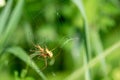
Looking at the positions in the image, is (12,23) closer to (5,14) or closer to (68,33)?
(5,14)

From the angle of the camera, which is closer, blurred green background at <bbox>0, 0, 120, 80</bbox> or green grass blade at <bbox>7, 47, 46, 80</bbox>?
green grass blade at <bbox>7, 47, 46, 80</bbox>

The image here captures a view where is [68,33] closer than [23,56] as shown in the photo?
No

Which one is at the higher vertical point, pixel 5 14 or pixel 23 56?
pixel 5 14

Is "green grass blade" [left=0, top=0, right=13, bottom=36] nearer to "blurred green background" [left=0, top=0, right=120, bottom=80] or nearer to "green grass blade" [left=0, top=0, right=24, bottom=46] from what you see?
"green grass blade" [left=0, top=0, right=24, bottom=46]

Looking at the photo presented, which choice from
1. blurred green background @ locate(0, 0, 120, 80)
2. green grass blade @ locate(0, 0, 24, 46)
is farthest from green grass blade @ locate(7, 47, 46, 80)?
blurred green background @ locate(0, 0, 120, 80)

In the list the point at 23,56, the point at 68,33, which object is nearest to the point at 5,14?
the point at 23,56

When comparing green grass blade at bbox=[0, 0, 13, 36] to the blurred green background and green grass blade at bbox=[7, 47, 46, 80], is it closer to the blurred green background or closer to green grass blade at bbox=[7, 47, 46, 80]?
green grass blade at bbox=[7, 47, 46, 80]

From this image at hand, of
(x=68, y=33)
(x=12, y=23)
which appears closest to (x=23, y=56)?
(x=12, y=23)

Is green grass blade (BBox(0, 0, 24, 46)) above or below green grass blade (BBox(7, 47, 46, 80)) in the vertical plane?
above

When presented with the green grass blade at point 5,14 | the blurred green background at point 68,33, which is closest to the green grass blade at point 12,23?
the green grass blade at point 5,14

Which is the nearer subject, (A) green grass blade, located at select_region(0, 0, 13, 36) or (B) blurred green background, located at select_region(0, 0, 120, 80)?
(A) green grass blade, located at select_region(0, 0, 13, 36)

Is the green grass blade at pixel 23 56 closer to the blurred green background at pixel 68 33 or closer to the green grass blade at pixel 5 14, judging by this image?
the green grass blade at pixel 5 14

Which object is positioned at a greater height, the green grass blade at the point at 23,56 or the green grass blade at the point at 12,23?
the green grass blade at the point at 12,23
